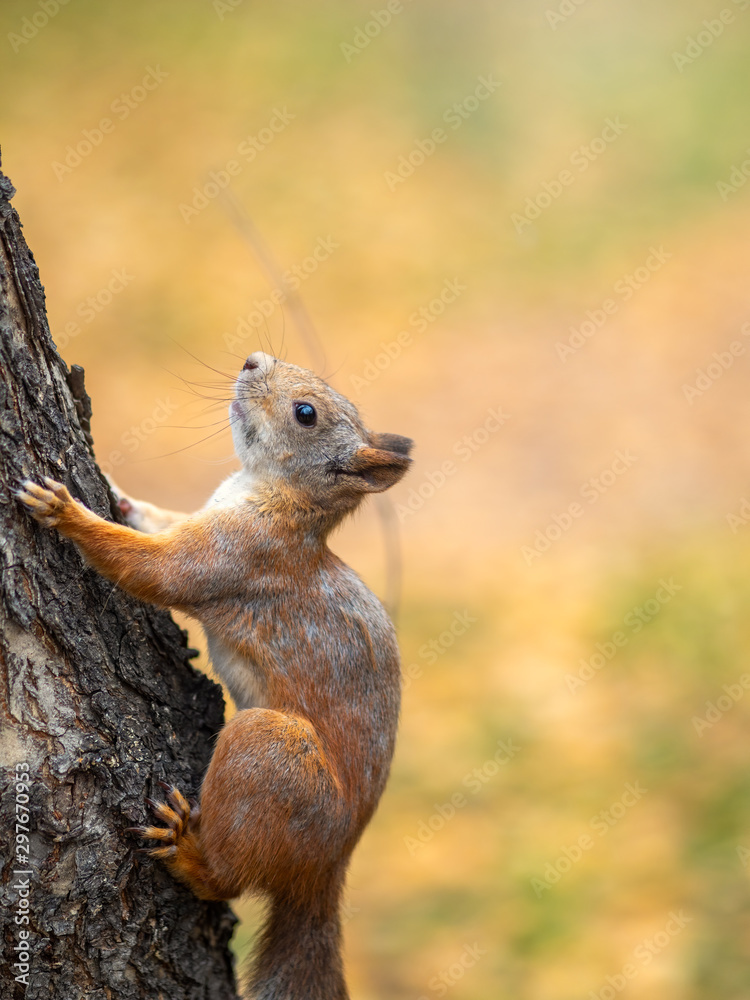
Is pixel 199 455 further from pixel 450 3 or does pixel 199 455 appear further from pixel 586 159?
pixel 450 3

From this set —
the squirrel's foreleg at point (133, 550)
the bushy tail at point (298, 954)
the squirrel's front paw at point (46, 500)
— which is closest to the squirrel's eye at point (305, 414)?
the squirrel's foreleg at point (133, 550)

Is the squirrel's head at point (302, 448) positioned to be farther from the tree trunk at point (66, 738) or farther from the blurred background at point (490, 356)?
the blurred background at point (490, 356)

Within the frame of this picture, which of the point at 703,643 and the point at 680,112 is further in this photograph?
the point at 680,112

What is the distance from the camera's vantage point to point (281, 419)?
13.9 ft

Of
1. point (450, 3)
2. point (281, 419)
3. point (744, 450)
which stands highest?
point (450, 3)

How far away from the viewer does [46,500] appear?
307 cm

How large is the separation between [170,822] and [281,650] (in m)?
0.75

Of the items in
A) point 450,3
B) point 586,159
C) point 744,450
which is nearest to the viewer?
point 744,450

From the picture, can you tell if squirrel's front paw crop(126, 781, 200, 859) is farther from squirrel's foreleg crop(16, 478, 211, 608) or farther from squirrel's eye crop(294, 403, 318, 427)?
squirrel's eye crop(294, 403, 318, 427)

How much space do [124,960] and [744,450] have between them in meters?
9.14

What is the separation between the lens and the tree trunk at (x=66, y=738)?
2996mm

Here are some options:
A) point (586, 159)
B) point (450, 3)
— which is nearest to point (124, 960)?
point (586, 159)

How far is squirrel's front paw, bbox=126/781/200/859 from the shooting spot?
130 inches

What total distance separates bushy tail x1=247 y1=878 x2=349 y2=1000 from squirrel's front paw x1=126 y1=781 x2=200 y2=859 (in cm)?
53
